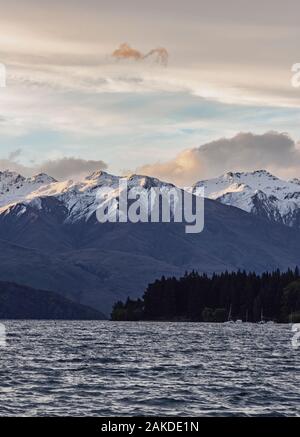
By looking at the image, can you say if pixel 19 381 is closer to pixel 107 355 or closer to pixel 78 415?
pixel 78 415

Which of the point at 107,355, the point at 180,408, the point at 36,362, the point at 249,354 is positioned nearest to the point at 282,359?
the point at 249,354

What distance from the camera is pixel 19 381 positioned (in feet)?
→ 409

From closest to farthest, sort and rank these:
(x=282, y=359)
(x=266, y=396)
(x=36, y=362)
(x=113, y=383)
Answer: (x=266, y=396) → (x=113, y=383) → (x=36, y=362) → (x=282, y=359)
